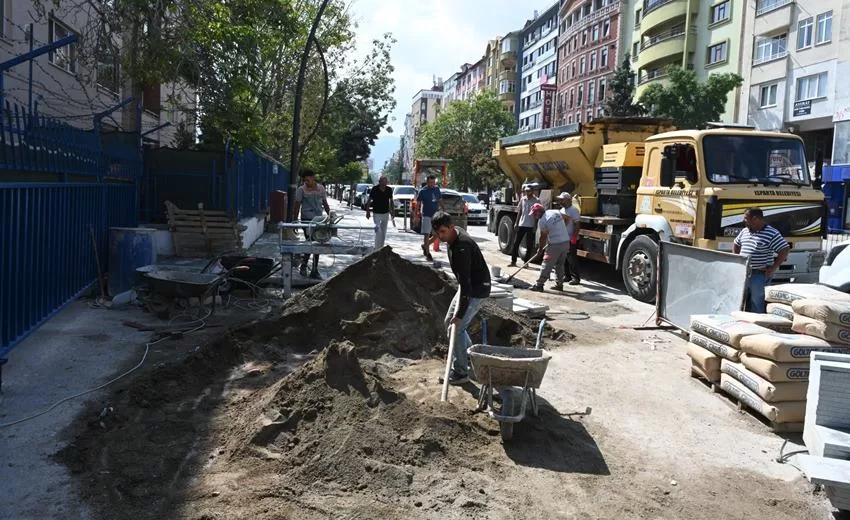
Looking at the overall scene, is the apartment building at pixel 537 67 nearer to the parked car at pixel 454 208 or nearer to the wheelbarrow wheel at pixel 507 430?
the parked car at pixel 454 208

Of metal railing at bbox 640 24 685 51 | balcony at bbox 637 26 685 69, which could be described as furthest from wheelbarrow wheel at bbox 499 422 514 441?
metal railing at bbox 640 24 685 51

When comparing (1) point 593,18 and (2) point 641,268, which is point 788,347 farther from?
(1) point 593,18

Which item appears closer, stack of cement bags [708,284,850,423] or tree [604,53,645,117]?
stack of cement bags [708,284,850,423]

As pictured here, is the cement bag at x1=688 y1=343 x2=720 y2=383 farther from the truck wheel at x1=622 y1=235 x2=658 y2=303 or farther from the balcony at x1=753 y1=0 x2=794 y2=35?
the balcony at x1=753 y1=0 x2=794 y2=35

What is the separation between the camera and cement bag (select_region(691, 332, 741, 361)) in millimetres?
6223

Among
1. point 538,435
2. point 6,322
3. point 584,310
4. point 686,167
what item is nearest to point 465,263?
point 538,435

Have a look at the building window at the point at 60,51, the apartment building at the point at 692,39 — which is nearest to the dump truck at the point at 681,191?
the building window at the point at 60,51

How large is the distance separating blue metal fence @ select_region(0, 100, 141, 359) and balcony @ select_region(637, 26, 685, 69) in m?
42.6

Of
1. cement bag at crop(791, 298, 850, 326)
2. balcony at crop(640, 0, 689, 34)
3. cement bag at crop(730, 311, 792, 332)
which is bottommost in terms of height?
cement bag at crop(730, 311, 792, 332)

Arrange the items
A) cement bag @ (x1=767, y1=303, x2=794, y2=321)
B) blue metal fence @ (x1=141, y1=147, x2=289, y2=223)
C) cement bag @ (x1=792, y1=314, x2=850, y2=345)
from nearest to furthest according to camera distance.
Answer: cement bag @ (x1=792, y1=314, x2=850, y2=345)
cement bag @ (x1=767, y1=303, x2=794, y2=321)
blue metal fence @ (x1=141, y1=147, x2=289, y2=223)

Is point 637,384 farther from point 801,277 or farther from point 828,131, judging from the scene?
point 828,131

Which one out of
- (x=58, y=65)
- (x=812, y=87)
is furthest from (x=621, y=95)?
(x=58, y=65)

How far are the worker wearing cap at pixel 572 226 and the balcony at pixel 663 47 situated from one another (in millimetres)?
36709

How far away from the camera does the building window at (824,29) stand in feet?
106
